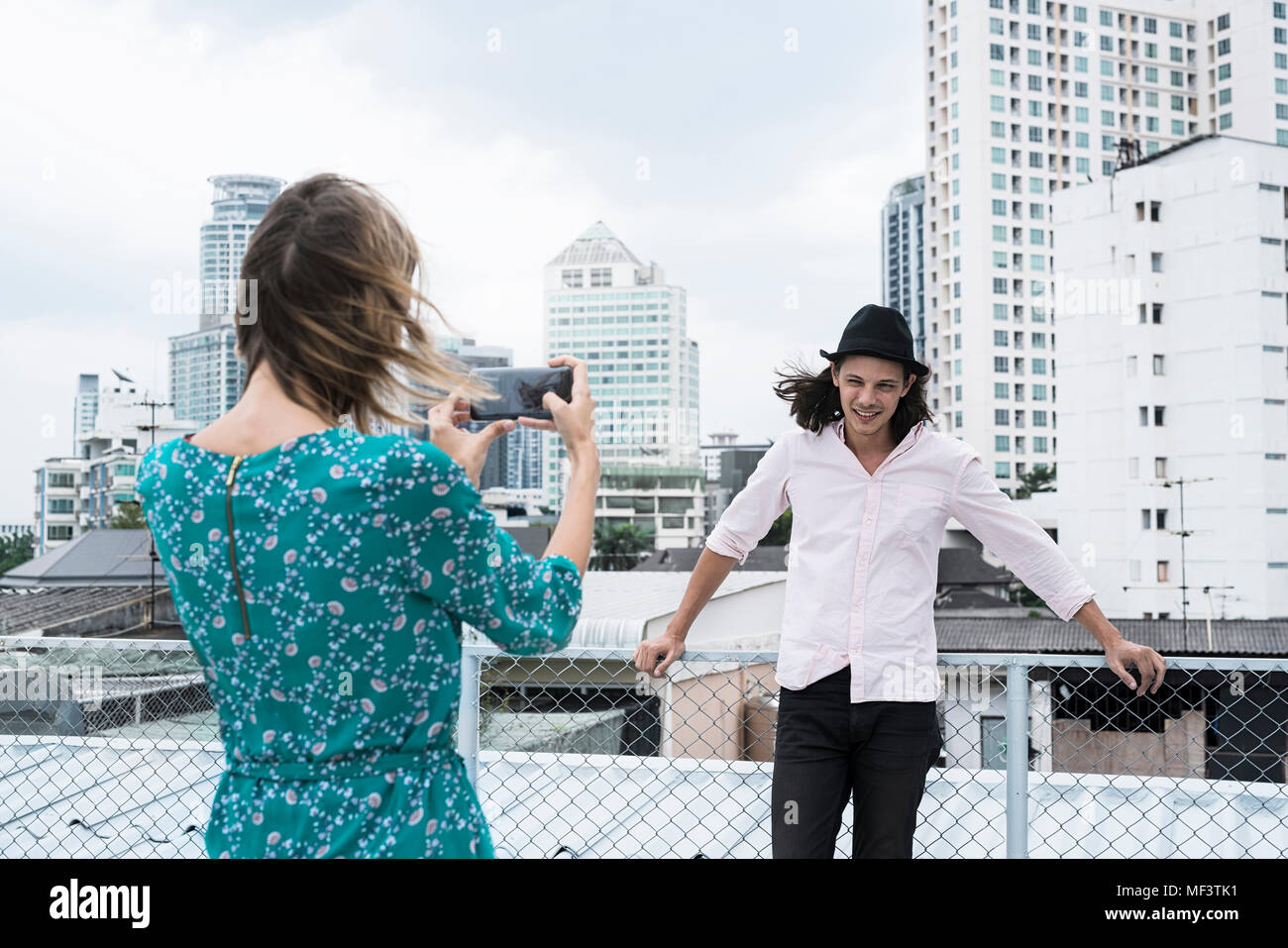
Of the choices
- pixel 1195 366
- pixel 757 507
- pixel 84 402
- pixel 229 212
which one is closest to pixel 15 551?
pixel 229 212

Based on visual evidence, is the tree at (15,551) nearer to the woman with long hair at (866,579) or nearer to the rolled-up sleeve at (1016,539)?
the woman with long hair at (866,579)

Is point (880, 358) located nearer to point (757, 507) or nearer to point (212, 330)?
point (757, 507)

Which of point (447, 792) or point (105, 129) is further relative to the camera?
point (105, 129)

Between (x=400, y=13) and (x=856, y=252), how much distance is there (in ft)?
164

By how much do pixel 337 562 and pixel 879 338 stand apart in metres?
1.62

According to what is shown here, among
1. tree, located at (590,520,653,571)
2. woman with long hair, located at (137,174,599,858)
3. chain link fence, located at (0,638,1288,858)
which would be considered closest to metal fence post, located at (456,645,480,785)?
chain link fence, located at (0,638,1288,858)

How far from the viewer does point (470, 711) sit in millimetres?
2910

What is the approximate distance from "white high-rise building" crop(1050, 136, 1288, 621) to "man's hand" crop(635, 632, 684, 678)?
4364 centimetres

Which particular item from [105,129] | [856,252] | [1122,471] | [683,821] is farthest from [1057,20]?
[105,129]

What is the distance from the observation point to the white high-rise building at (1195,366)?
136 ft

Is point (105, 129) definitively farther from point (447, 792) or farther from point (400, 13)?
point (447, 792)

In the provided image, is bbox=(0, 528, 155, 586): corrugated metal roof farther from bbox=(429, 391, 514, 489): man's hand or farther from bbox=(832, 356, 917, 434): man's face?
bbox=(429, 391, 514, 489): man's hand
